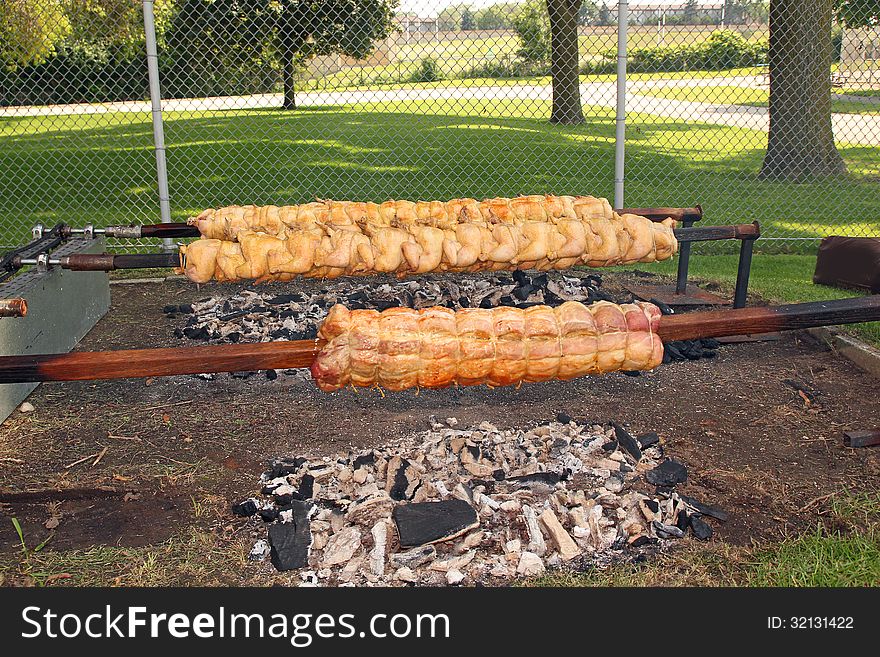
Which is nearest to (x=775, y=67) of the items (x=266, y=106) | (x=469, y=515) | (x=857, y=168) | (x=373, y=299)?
(x=857, y=168)

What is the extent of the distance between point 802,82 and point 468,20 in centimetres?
493

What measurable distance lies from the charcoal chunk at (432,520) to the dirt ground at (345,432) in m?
0.63

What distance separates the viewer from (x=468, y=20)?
33.0ft

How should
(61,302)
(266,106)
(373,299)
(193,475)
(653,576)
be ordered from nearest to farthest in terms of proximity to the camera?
(653,576)
(193,475)
(61,302)
(373,299)
(266,106)

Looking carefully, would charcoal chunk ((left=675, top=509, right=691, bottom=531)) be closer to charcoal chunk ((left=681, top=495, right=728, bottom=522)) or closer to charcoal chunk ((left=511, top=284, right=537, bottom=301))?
charcoal chunk ((left=681, top=495, right=728, bottom=522))

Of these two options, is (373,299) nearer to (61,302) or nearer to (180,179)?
(61,302)

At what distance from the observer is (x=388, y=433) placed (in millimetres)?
4766

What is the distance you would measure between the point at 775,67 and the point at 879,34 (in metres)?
3.69

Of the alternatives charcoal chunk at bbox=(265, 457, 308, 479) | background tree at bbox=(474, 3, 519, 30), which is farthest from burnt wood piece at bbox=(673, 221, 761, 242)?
background tree at bbox=(474, 3, 519, 30)

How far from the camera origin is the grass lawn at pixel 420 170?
37.8 feet

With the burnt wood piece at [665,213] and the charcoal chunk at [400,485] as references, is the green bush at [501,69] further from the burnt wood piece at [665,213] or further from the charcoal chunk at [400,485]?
the charcoal chunk at [400,485]

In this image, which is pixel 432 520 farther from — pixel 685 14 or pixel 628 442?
pixel 685 14

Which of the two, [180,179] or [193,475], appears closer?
[193,475]

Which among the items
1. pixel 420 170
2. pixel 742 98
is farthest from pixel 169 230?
pixel 742 98
